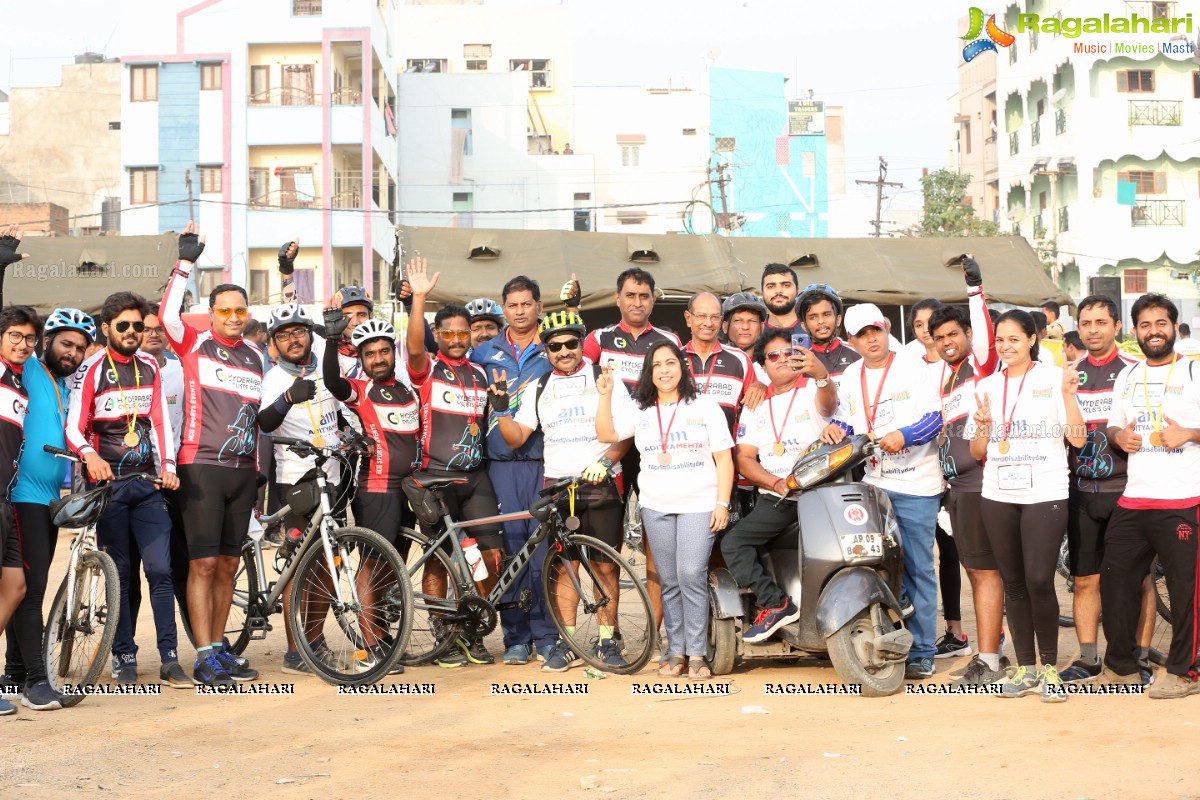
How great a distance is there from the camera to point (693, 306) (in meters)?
8.24

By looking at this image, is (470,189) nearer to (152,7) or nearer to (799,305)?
(152,7)

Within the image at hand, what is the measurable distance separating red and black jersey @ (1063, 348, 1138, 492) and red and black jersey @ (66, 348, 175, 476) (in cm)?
504

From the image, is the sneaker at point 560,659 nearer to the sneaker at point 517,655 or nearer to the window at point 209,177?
the sneaker at point 517,655

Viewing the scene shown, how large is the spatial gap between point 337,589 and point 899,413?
3.28 metres

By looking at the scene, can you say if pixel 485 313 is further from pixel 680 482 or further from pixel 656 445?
pixel 680 482

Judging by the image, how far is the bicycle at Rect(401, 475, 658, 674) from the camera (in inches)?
305

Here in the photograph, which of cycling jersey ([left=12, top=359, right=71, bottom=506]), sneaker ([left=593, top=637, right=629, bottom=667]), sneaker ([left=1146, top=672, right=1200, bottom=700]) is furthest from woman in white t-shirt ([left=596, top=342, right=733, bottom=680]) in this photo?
cycling jersey ([left=12, top=359, right=71, bottom=506])

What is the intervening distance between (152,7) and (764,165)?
2873 centimetres

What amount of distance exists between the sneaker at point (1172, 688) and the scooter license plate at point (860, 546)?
1.53 metres

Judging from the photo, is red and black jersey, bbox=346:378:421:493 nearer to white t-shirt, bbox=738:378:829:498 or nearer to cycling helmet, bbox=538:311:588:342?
cycling helmet, bbox=538:311:588:342

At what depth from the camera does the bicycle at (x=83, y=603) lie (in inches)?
287

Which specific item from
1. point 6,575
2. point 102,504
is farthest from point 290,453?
point 6,575

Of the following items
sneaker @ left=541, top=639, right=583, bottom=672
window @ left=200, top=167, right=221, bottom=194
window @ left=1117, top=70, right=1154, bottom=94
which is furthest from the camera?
window @ left=1117, top=70, right=1154, bottom=94

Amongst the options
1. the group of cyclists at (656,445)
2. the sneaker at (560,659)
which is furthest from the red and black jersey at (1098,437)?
the sneaker at (560,659)
